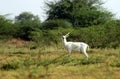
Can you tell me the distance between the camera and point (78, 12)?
37219 mm

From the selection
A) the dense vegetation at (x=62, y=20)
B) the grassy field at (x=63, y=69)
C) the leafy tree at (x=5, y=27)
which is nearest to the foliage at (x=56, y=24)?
the dense vegetation at (x=62, y=20)

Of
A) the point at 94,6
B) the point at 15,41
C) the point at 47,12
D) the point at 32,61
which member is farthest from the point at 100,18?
the point at 32,61

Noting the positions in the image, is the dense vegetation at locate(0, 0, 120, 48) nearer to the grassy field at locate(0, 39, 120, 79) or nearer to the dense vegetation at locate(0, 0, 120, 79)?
the dense vegetation at locate(0, 0, 120, 79)

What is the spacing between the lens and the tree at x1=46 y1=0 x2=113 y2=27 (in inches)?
1460

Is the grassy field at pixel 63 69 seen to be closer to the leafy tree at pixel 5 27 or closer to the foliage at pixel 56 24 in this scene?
the foliage at pixel 56 24

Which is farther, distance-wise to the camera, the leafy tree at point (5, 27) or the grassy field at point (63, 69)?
the leafy tree at point (5, 27)

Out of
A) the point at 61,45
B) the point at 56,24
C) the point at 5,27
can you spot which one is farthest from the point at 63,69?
the point at 5,27

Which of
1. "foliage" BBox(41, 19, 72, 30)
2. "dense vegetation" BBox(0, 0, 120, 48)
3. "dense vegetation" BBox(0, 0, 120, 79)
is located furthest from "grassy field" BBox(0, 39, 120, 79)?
"foliage" BBox(41, 19, 72, 30)

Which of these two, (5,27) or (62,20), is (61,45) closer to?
(62,20)

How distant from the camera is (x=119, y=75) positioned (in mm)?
13578

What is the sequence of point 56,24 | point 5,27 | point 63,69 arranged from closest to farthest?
1. point 63,69
2. point 56,24
3. point 5,27

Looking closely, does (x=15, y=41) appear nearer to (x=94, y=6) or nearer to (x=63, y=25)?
(x=63, y=25)

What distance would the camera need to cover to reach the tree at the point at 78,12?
37.1 metres

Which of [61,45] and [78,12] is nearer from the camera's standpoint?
[61,45]
